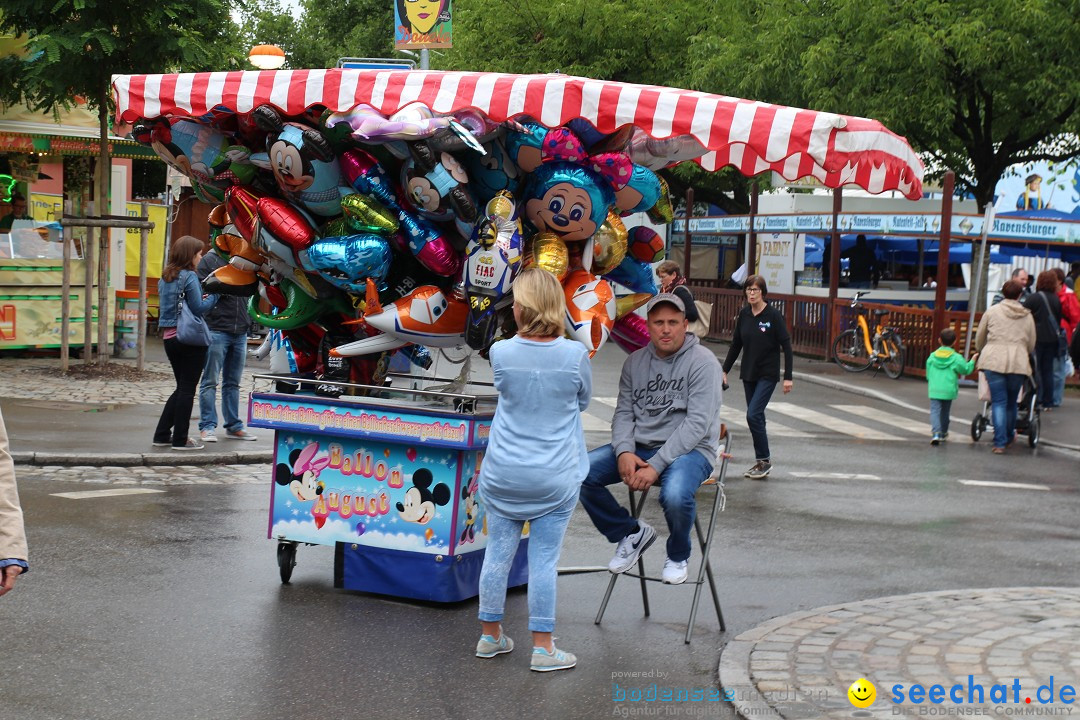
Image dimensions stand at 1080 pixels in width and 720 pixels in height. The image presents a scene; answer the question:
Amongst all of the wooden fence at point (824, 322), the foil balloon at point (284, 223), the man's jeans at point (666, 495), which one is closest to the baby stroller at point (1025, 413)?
the wooden fence at point (824, 322)

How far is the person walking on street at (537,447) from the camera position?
5996mm

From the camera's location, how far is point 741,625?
22.8 feet

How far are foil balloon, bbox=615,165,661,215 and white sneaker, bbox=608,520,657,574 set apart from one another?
186cm

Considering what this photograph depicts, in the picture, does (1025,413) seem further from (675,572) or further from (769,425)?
(675,572)

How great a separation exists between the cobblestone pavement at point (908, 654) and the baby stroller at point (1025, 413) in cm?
839

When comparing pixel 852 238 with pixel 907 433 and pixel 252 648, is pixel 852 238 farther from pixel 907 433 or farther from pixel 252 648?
pixel 252 648

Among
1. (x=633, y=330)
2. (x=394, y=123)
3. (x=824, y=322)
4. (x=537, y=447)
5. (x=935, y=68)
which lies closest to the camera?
(x=537, y=447)

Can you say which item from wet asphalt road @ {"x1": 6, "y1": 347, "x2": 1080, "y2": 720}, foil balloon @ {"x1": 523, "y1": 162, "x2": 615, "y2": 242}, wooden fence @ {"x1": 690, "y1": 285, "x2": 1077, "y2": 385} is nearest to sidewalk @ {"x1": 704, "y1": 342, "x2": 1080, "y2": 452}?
wooden fence @ {"x1": 690, "y1": 285, "x2": 1077, "y2": 385}

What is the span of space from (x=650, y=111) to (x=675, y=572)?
7.38 feet

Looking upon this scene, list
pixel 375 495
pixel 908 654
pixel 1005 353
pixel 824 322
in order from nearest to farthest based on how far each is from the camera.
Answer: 1. pixel 908 654
2. pixel 375 495
3. pixel 1005 353
4. pixel 824 322

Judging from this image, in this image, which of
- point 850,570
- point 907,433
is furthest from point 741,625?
point 907,433

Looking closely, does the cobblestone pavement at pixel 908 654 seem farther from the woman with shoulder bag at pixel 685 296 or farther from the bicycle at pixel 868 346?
the bicycle at pixel 868 346

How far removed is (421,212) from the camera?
724 cm

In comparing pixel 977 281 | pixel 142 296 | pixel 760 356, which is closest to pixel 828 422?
pixel 760 356
